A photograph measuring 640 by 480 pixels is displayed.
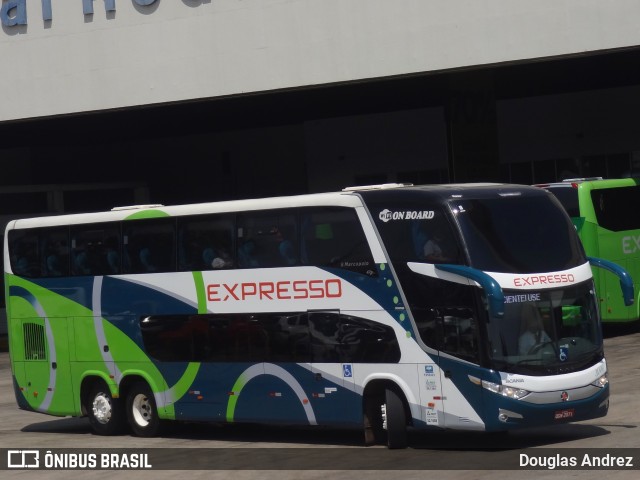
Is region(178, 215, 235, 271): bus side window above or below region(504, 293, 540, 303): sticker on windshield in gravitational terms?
above

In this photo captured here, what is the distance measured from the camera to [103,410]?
17.7 m

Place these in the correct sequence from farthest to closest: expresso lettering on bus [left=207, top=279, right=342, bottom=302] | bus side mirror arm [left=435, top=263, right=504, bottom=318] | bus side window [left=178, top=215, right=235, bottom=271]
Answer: bus side window [left=178, top=215, right=235, bottom=271], expresso lettering on bus [left=207, top=279, right=342, bottom=302], bus side mirror arm [left=435, top=263, right=504, bottom=318]

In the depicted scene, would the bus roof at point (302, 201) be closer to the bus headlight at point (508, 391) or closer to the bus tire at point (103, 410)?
the bus headlight at point (508, 391)

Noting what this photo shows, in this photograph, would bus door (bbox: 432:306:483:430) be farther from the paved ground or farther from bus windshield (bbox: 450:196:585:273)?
bus windshield (bbox: 450:196:585:273)

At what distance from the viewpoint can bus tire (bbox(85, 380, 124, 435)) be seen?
17.6 meters

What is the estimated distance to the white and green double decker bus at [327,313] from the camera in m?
13.6

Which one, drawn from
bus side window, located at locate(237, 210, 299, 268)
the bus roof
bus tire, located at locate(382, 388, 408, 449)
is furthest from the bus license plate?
bus side window, located at locate(237, 210, 299, 268)

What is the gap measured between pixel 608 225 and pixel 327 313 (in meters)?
12.4

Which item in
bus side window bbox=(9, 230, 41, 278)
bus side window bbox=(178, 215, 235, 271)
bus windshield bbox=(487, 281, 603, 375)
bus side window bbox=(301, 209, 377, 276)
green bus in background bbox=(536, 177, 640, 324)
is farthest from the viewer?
green bus in background bbox=(536, 177, 640, 324)

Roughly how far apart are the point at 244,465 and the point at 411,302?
269cm

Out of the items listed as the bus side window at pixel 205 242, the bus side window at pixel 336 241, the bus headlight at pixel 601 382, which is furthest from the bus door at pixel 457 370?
the bus side window at pixel 205 242

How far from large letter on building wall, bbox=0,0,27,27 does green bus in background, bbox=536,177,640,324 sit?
13.9 m

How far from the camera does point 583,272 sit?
14188mm

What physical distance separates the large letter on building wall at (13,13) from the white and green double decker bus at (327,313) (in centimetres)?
1334
